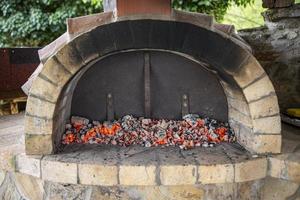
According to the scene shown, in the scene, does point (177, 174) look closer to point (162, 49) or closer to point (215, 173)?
point (215, 173)

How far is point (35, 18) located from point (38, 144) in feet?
17.8

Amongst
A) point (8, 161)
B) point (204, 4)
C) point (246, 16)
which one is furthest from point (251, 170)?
point (246, 16)

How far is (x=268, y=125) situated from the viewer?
7.10 feet

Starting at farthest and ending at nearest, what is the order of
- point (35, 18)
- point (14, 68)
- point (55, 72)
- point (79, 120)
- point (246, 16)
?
1. point (246, 16)
2. point (35, 18)
3. point (14, 68)
4. point (79, 120)
5. point (55, 72)

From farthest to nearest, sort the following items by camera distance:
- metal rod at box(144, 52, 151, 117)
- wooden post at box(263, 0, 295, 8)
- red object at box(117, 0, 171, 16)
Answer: wooden post at box(263, 0, 295, 8) < metal rod at box(144, 52, 151, 117) < red object at box(117, 0, 171, 16)

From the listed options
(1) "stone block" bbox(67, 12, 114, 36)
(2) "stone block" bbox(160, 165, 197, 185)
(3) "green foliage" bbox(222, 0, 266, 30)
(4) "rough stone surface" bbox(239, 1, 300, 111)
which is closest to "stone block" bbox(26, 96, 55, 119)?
(1) "stone block" bbox(67, 12, 114, 36)

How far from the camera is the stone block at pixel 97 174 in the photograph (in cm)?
209

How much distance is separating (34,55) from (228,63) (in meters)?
2.51

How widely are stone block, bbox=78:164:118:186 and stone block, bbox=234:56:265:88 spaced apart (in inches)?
40.4

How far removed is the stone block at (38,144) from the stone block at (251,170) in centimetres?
130

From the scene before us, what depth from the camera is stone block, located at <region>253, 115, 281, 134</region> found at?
2150 millimetres

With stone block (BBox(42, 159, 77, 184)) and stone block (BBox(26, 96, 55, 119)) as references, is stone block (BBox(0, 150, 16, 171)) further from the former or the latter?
stone block (BBox(26, 96, 55, 119))

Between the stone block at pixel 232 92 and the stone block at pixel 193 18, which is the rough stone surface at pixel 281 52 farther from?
the stone block at pixel 193 18

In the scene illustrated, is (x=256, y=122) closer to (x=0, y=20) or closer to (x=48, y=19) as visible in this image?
(x=48, y=19)
